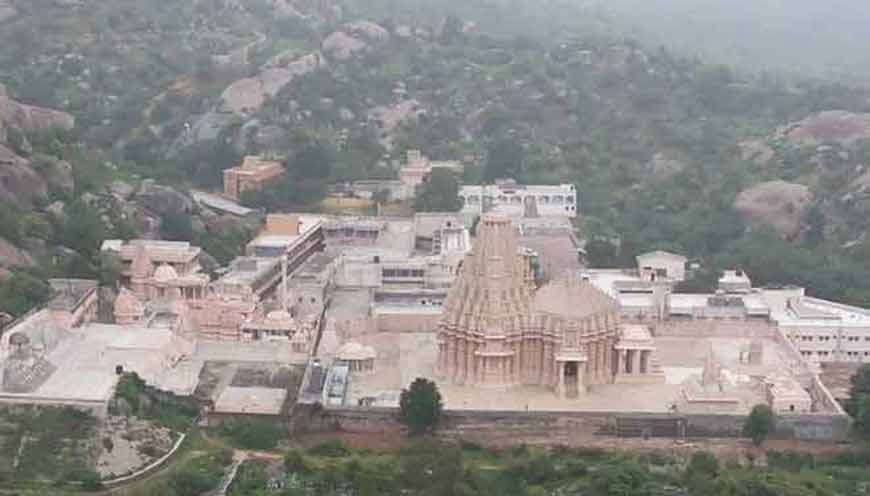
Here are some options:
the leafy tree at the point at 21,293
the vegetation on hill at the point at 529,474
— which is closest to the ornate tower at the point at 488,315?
the vegetation on hill at the point at 529,474

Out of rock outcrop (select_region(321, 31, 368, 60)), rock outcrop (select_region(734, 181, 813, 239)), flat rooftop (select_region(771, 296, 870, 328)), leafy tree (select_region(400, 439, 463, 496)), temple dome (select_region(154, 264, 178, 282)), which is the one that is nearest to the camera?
leafy tree (select_region(400, 439, 463, 496))

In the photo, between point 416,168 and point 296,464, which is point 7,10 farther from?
point 296,464

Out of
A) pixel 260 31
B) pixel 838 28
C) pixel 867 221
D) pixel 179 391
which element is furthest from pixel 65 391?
pixel 838 28

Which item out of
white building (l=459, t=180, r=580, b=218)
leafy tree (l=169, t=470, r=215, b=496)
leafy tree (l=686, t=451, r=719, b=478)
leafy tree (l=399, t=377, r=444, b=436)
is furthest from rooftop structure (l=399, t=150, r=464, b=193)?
leafy tree (l=169, t=470, r=215, b=496)

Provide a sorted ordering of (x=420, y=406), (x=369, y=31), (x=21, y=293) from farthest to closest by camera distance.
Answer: (x=369, y=31) < (x=21, y=293) < (x=420, y=406)

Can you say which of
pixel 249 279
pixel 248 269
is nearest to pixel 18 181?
pixel 248 269

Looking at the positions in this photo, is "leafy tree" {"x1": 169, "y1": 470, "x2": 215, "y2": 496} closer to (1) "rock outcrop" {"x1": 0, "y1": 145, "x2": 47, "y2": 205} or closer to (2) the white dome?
(2) the white dome

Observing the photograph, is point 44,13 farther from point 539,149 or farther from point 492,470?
point 492,470
